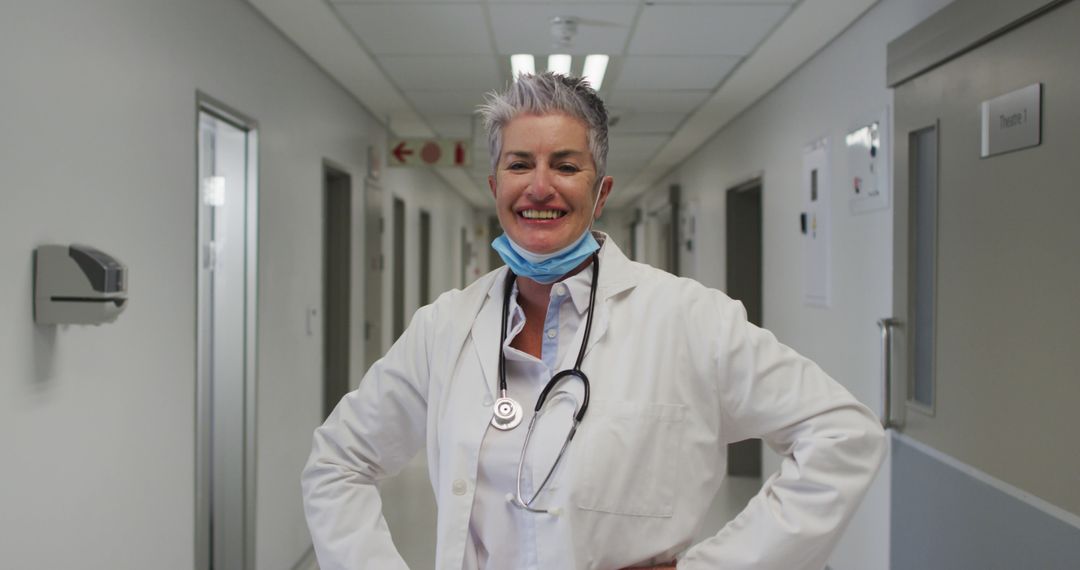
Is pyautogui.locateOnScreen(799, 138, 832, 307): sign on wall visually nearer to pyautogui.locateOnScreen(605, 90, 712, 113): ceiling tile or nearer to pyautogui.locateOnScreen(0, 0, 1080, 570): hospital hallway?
pyautogui.locateOnScreen(0, 0, 1080, 570): hospital hallway

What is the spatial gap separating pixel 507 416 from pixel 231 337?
2463mm

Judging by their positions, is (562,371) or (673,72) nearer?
(562,371)

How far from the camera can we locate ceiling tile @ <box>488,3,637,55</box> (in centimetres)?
341

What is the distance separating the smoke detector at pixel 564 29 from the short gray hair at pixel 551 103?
7.33 ft

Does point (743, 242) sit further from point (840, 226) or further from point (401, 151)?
point (401, 151)

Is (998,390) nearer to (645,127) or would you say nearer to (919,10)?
(919,10)

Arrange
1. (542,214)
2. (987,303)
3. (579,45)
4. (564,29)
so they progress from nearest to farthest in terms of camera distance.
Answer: (542,214) < (987,303) < (564,29) < (579,45)

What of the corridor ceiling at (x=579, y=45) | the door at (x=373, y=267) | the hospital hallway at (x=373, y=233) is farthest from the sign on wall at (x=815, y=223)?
the door at (x=373, y=267)

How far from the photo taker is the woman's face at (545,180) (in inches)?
54.2

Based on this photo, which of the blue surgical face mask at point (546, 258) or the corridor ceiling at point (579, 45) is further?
the corridor ceiling at point (579, 45)

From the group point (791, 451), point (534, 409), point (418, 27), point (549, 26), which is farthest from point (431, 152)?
point (791, 451)

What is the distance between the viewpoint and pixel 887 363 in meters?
2.92

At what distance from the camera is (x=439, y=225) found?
9.72 metres

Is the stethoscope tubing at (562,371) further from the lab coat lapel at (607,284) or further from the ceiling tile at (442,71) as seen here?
the ceiling tile at (442,71)
